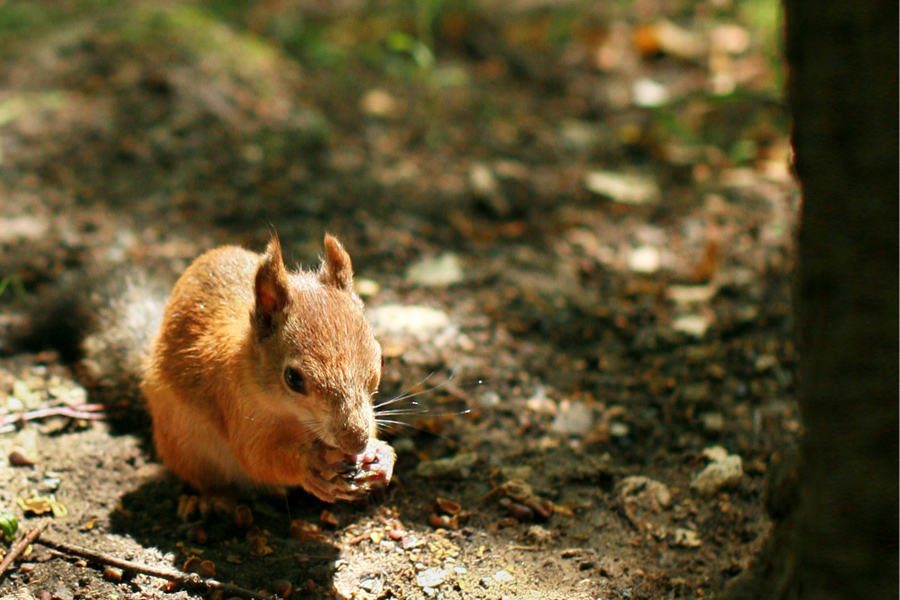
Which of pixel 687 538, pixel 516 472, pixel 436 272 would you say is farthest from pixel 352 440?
pixel 436 272

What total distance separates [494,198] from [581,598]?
238 cm

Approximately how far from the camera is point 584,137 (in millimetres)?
4750

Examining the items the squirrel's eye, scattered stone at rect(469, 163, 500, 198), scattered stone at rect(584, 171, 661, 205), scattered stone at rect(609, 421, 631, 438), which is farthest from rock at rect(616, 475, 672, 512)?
scattered stone at rect(584, 171, 661, 205)

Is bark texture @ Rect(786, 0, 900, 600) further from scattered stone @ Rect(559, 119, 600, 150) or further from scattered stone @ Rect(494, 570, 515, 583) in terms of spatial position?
scattered stone @ Rect(559, 119, 600, 150)

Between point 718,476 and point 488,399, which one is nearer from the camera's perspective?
point 718,476

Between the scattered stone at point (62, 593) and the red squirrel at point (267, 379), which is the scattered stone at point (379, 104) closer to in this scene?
the red squirrel at point (267, 379)

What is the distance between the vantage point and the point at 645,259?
3750 millimetres

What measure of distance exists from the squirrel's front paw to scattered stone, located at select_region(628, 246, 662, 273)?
1938mm

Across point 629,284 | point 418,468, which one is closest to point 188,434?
point 418,468

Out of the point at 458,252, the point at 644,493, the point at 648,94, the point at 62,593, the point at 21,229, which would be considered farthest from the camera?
the point at 648,94

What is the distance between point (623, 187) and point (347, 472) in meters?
2.72

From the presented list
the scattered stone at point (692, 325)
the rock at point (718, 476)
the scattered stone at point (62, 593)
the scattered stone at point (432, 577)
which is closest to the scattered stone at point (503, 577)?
the scattered stone at point (432, 577)

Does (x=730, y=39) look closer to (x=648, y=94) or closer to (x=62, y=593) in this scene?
(x=648, y=94)

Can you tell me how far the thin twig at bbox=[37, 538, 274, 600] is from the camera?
2010 mm
